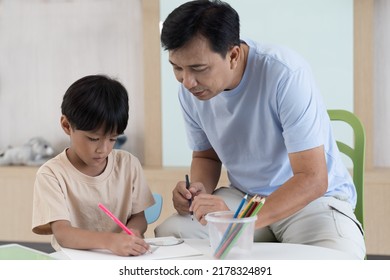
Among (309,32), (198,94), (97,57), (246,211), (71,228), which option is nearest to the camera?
(246,211)

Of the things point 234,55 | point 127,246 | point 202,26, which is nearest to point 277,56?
point 234,55

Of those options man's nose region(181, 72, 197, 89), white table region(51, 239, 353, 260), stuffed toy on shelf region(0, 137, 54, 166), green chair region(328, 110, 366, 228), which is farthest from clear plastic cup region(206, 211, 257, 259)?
stuffed toy on shelf region(0, 137, 54, 166)

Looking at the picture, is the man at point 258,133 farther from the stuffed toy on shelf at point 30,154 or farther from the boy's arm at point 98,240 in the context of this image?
the stuffed toy on shelf at point 30,154

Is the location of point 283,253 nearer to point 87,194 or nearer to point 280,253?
point 280,253

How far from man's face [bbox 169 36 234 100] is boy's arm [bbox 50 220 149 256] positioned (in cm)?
40

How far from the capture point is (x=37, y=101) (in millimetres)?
3555

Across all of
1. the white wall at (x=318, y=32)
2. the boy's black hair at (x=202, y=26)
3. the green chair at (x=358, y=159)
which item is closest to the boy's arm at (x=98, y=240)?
the boy's black hair at (x=202, y=26)

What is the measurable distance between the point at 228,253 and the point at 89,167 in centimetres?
51

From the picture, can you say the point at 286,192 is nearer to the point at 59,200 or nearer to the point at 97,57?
the point at 59,200

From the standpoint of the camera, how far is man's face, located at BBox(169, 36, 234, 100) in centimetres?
146

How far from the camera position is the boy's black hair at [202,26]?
4.79ft

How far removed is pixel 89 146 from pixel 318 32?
1.88m

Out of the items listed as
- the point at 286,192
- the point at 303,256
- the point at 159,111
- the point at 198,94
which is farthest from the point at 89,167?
the point at 159,111

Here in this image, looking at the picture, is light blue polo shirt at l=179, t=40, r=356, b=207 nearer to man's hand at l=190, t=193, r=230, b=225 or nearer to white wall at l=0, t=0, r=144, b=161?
man's hand at l=190, t=193, r=230, b=225
